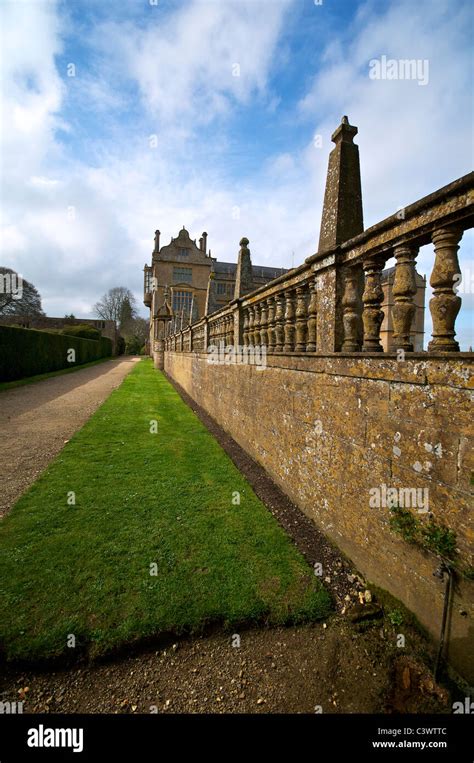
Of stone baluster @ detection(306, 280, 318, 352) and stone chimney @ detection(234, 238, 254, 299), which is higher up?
stone chimney @ detection(234, 238, 254, 299)

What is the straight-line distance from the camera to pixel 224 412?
300 inches

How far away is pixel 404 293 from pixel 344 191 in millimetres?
1590

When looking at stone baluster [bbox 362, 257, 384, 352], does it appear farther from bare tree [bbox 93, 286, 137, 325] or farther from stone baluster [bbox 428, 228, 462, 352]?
bare tree [bbox 93, 286, 137, 325]

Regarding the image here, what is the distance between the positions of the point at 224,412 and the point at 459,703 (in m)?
6.05

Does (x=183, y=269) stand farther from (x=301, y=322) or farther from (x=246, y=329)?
(x=301, y=322)

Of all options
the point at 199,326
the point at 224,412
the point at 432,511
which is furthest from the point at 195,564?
the point at 199,326

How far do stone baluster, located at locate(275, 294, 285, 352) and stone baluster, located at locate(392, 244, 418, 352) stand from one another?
7.22 feet

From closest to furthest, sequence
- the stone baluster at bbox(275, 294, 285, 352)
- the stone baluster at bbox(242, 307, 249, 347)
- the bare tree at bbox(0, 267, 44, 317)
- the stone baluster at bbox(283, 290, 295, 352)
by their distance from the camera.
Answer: the stone baluster at bbox(283, 290, 295, 352) < the stone baluster at bbox(275, 294, 285, 352) < the stone baluster at bbox(242, 307, 249, 347) < the bare tree at bbox(0, 267, 44, 317)

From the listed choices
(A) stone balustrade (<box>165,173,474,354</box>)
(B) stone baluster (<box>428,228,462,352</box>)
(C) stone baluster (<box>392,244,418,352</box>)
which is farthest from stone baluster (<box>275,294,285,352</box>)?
(B) stone baluster (<box>428,228,462,352</box>)

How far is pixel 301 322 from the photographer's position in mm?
4184

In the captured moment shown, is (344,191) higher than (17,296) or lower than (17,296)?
lower

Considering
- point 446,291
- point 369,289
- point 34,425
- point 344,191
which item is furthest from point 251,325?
point 34,425

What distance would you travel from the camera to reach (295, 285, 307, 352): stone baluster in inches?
163

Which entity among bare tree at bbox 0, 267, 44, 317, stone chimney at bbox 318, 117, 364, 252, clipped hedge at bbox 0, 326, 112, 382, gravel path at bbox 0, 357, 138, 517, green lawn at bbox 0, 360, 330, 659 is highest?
bare tree at bbox 0, 267, 44, 317
